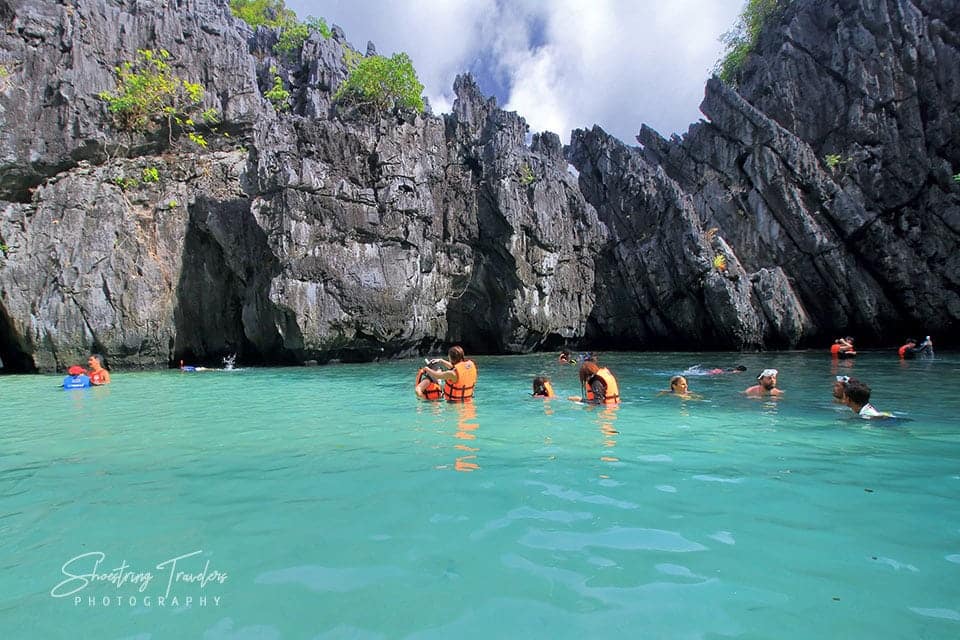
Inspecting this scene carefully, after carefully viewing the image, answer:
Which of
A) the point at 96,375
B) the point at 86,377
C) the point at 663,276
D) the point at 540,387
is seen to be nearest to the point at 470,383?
the point at 540,387

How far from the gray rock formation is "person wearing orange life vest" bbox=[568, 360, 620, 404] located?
639 inches

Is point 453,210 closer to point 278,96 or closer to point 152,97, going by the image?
point 278,96

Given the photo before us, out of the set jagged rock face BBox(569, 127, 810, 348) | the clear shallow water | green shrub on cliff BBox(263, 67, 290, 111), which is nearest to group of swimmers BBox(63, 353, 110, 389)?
the clear shallow water

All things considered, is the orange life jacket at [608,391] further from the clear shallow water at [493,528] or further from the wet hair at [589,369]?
the clear shallow water at [493,528]

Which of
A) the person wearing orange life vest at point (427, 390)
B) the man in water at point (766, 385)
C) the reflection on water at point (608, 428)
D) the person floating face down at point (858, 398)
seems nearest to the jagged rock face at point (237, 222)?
the person wearing orange life vest at point (427, 390)

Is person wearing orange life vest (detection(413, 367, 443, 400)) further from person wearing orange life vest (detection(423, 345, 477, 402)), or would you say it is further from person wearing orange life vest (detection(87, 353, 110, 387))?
person wearing orange life vest (detection(87, 353, 110, 387))

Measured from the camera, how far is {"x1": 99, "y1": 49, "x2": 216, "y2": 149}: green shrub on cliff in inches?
996

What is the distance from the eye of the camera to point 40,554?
3.39 metres

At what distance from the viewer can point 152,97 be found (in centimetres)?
2580

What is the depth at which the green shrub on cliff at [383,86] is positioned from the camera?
30.7m

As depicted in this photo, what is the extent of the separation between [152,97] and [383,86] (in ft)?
40.9

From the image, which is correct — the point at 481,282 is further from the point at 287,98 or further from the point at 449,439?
the point at 449,439

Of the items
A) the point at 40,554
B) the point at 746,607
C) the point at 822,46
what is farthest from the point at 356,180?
the point at 822,46

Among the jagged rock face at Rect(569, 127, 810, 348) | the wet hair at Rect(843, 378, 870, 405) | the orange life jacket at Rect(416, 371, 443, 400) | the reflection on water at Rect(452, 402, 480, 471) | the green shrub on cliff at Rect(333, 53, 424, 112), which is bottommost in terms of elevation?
the reflection on water at Rect(452, 402, 480, 471)
